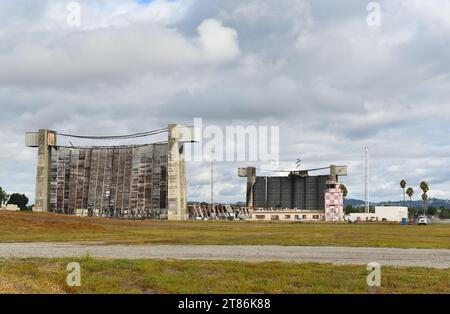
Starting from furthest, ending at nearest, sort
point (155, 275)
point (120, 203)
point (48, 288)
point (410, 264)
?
point (120, 203)
point (410, 264)
point (155, 275)
point (48, 288)

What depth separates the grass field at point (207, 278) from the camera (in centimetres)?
1731

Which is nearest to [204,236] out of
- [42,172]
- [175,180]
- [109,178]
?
[175,180]

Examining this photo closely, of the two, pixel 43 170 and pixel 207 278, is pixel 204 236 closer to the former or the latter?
pixel 207 278

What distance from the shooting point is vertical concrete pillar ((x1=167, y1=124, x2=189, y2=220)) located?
131750mm

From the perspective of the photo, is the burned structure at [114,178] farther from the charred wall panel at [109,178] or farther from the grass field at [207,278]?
the grass field at [207,278]

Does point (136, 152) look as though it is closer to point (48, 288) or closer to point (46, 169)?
point (46, 169)

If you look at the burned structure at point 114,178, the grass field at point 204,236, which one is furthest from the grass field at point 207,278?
the burned structure at point 114,178

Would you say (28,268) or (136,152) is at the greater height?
(136,152)

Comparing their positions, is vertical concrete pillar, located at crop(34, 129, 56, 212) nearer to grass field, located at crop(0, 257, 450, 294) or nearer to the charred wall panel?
the charred wall panel

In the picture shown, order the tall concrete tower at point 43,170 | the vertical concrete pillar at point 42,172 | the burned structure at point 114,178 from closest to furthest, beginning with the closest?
the burned structure at point 114,178
the vertical concrete pillar at point 42,172
the tall concrete tower at point 43,170

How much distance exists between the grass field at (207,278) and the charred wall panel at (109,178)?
111755mm

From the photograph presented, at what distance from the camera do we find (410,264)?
2567 cm
